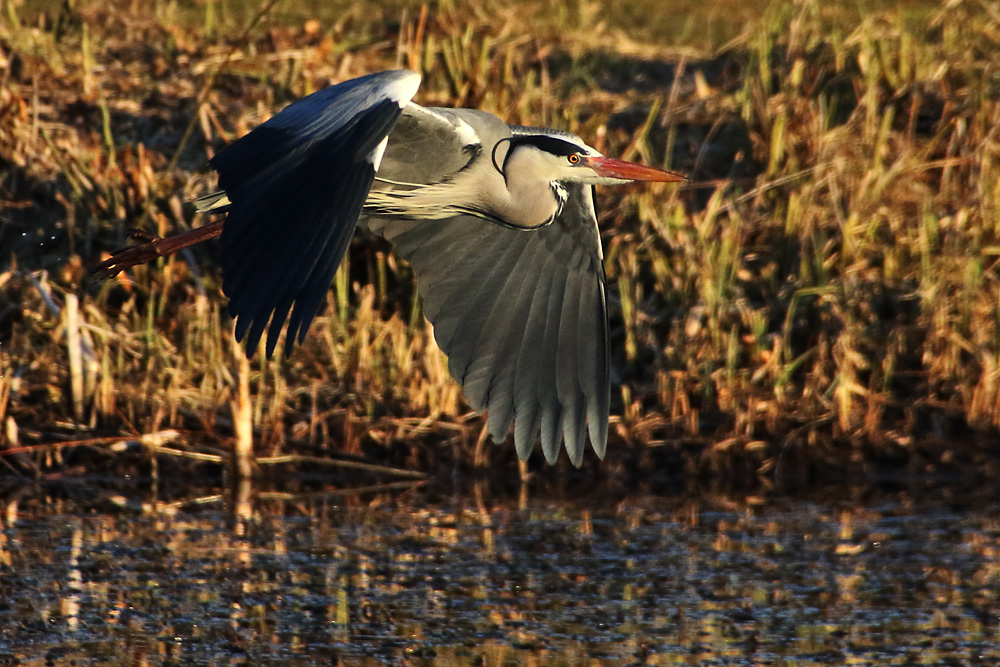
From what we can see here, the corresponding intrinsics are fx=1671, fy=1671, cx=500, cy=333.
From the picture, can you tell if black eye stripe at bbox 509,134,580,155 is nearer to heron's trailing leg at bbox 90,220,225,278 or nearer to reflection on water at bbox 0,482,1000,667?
heron's trailing leg at bbox 90,220,225,278

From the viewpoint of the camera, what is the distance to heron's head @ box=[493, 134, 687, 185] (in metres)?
5.07

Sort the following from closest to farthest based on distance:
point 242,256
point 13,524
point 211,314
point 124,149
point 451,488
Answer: point 242,256 < point 13,524 < point 451,488 < point 211,314 < point 124,149

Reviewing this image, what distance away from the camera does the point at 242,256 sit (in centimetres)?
411

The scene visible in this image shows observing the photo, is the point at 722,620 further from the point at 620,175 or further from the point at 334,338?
the point at 334,338

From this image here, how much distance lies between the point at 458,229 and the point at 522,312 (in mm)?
351

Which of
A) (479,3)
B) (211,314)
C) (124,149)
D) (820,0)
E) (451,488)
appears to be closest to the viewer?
(451,488)

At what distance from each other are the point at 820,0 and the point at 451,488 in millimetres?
4452

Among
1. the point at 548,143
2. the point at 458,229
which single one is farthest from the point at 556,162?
the point at 458,229

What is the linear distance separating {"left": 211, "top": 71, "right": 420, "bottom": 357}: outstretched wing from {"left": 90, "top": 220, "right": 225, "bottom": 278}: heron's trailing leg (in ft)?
2.07

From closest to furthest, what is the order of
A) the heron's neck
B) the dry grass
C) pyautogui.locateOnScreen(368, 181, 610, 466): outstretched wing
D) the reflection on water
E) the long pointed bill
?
the reflection on water, the long pointed bill, the heron's neck, pyautogui.locateOnScreen(368, 181, 610, 466): outstretched wing, the dry grass

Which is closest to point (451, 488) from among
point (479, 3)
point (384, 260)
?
point (384, 260)

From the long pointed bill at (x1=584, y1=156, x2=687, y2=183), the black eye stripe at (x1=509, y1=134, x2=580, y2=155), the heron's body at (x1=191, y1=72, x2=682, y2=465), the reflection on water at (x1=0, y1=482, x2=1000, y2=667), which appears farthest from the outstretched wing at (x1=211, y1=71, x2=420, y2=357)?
the reflection on water at (x1=0, y1=482, x2=1000, y2=667)

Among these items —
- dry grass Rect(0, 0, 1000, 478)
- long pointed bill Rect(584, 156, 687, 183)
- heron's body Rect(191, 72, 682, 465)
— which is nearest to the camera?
heron's body Rect(191, 72, 682, 465)

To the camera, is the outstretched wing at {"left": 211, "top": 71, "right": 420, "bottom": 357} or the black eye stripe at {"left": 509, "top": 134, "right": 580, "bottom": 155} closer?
the outstretched wing at {"left": 211, "top": 71, "right": 420, "bottom": 357}
